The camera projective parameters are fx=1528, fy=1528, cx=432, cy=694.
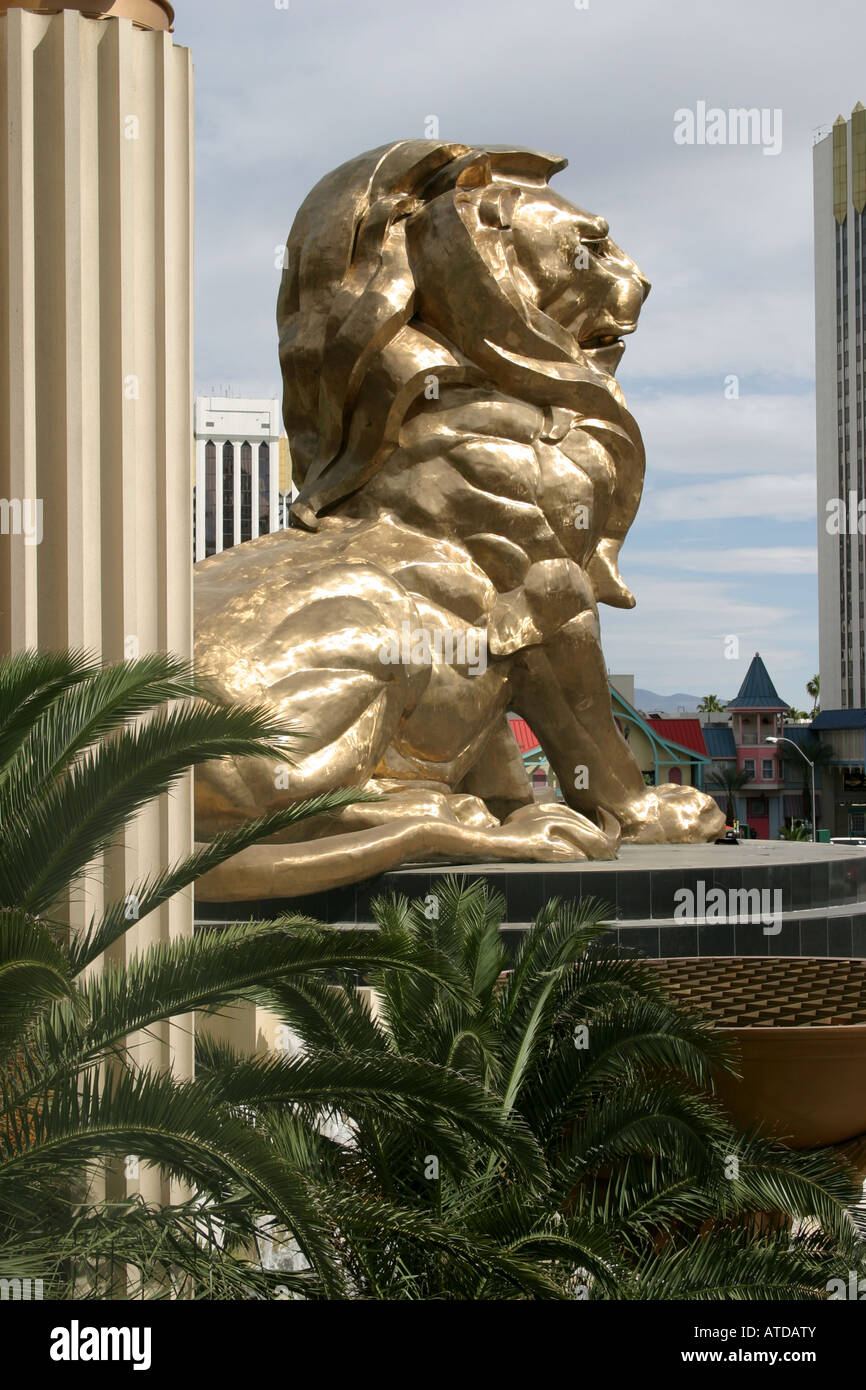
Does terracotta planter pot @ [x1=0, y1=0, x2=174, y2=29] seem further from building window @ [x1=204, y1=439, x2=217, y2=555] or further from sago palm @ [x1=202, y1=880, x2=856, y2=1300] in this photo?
building window @ [x1=204, y1=439, x2=217, y2=555]

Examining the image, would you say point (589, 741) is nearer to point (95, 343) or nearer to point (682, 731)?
point (95, 343)

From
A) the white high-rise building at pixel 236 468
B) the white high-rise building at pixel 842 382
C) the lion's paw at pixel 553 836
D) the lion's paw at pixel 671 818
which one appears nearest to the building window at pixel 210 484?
the white high-rise building at pixel 236 468

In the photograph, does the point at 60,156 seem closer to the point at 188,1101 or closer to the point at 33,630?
the point at 33,630

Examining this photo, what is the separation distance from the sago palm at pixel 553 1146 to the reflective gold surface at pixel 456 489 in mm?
2615

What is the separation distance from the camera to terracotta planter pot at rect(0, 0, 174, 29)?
4035mm

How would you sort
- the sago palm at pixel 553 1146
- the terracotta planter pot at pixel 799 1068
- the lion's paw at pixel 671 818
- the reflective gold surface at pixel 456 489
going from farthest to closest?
the lion's paw at pixel 671 818 < the reflective gold surface at pixel 456 489 < the terracotta planter pot at pixel 799 1068 < the sago palm at pixel 553 1146

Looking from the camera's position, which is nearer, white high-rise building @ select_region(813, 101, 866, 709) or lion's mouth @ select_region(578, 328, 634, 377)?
lion's mouth @ select_region(578, 328, 634, 377)

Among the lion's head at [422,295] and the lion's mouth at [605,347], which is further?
the lion's mouth at [605,347]

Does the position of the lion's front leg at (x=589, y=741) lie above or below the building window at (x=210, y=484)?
below

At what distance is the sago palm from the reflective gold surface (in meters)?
2.62

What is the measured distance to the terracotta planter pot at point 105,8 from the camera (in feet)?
13.2

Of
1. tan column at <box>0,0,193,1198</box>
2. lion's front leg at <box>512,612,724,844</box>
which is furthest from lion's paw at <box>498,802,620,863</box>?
tan column at <box>0,0,193,1198</box>

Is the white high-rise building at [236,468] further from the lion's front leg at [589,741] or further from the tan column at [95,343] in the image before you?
the tan column at [95,343]

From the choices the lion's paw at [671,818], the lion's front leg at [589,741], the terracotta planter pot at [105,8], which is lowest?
the lion's paw at [671,818]
